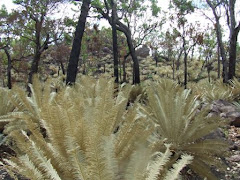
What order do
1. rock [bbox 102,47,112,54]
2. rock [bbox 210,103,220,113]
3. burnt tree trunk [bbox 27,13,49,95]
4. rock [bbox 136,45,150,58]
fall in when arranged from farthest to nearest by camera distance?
rock [bbox 136,45,150,58], rock [bbox 102,47,112,54], burnt tree trunk [bbox 27,13,49,95], rock [bbox 210,103,220,113]

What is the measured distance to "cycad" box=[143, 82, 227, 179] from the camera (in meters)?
2.71

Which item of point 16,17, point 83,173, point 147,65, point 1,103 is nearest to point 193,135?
point 83,173

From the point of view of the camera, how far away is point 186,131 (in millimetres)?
3002

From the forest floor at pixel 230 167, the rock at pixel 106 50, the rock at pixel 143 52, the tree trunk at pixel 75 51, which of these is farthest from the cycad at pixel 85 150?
the rock at pixel 143 52

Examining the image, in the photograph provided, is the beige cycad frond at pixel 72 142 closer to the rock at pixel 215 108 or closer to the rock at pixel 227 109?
the rock at pixel 215 108

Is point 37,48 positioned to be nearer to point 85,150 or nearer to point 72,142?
point 85,150

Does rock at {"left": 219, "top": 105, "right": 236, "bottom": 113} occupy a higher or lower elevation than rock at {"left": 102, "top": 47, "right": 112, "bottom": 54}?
lower

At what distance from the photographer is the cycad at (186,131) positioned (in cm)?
271

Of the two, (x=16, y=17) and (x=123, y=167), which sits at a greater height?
(x=16, y=17)

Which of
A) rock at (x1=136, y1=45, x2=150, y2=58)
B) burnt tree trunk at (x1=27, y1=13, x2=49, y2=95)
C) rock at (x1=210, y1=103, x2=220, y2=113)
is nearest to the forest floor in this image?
rock at (x1=210, y1=103, x2=220, y2=113)

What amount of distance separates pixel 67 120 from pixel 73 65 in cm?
525

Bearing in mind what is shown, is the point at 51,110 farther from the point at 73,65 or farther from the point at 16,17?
the point at 16,17

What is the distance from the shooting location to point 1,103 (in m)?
4.14

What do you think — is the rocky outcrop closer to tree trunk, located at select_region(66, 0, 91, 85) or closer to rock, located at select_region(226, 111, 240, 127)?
rock, located at select_region(226, 111, 240, 127)
